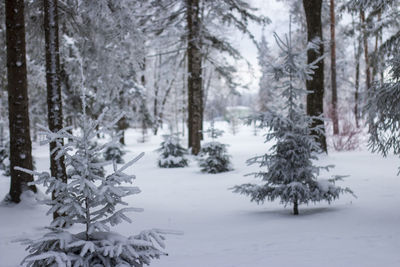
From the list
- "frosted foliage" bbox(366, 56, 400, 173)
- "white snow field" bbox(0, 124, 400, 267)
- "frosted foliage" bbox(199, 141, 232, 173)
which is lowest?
"white snow field" bbox(0, 124, 400, 267)

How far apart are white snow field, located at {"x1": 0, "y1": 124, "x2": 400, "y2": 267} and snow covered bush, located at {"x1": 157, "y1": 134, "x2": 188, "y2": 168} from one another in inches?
149

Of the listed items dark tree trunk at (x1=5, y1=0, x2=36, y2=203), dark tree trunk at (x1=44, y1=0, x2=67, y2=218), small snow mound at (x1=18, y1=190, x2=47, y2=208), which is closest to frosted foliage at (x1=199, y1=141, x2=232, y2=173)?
small snow mound at (x1=18, y1=190, x2=47, y2=208)

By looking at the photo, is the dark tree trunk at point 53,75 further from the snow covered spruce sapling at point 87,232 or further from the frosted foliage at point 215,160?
the frosted foliage at point 215,160

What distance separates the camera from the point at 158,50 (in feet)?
52.8

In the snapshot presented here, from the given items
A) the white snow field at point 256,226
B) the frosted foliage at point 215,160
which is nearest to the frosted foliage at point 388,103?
the white snow field at point 256,226

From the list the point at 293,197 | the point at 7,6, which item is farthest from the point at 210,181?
the point at 7,6

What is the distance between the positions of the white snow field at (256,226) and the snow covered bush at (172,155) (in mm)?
3795

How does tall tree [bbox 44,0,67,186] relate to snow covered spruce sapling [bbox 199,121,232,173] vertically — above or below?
above

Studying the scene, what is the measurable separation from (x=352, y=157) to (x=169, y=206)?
776 centimetres

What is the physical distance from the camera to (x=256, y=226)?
5551mm

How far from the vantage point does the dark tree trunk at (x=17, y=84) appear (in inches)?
255

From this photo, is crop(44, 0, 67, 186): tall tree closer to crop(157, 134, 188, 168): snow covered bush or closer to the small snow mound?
the small snow mound

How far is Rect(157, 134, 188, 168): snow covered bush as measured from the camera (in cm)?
1362

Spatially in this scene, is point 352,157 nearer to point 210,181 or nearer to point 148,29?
point 210,181
